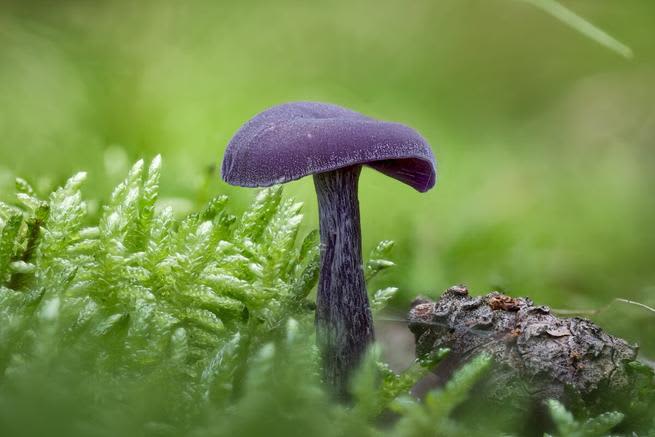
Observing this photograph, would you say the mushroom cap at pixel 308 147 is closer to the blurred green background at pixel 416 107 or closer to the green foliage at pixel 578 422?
the green foliage at pixel 578 422

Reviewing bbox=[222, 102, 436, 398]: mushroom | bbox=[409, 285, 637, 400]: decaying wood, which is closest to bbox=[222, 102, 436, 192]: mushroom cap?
bbox=[222, 102, 436, 398]: mushroom

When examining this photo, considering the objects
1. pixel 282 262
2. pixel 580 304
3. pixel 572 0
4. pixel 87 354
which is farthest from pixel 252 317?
pixel 572 0

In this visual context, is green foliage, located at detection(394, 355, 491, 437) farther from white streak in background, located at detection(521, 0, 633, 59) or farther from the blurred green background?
white streak in background, located at detection(521, 0, 633, 59)

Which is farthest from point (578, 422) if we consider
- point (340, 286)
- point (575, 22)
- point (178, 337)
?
point (575, 22)

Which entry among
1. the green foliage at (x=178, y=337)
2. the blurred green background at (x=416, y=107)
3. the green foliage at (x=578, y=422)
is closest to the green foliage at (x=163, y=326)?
the green foliage at (x=178, y=337)

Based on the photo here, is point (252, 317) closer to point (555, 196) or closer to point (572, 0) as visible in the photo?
point (555, 196)

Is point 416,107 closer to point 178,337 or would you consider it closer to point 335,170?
point 335,170
